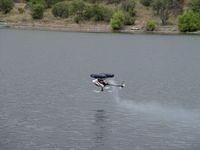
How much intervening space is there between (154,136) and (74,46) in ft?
332

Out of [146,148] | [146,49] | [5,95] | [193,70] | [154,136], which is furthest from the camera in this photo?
[146,49]

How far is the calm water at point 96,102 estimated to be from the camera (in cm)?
6009

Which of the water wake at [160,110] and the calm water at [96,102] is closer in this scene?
the calm water at [96,102]

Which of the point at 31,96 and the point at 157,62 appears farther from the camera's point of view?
the point at 157,62

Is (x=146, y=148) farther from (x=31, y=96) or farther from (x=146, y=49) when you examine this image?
(x=146, y=49)

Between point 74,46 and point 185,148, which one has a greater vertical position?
point 185,148

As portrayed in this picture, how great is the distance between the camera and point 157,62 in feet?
426

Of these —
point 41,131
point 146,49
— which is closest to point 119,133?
point 41,131

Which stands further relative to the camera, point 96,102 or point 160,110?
point 96,102

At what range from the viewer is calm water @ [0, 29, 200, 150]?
6009 centimetres

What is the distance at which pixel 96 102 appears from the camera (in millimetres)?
78688

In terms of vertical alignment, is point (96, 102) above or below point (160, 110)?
below

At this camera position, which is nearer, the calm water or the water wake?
the calm water

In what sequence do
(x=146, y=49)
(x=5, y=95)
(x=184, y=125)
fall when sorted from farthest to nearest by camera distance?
(x=146, y=49) < (x=5, y=95) < (x=184, y=125)
